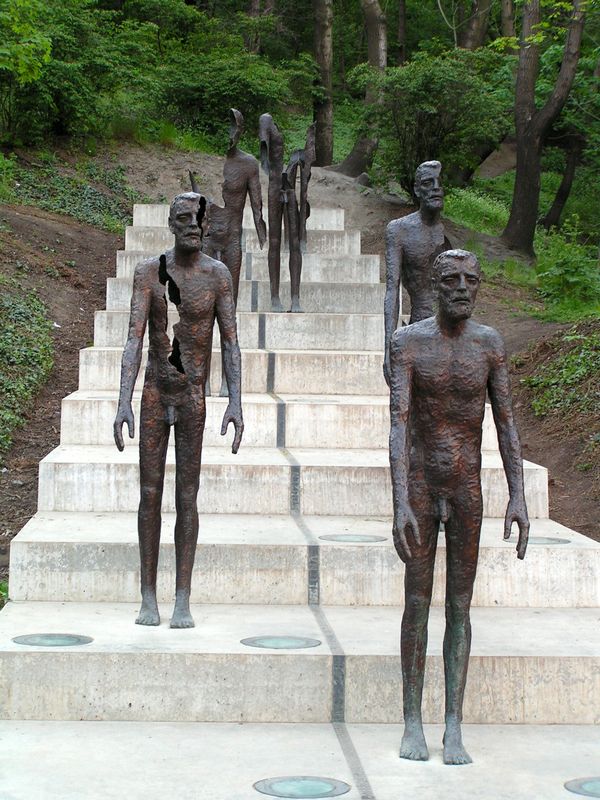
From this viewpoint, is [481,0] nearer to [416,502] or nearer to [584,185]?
[584,185]

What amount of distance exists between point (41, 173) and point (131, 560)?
13638mm

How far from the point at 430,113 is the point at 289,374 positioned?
8.14 m

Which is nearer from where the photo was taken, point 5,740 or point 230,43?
point 5,740

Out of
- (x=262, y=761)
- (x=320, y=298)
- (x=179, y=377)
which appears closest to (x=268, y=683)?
(x=262, y=761)

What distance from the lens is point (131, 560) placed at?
25.4 feet

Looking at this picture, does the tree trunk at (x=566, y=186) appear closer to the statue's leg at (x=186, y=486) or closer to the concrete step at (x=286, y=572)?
the concrete step at (x=286, y=572)

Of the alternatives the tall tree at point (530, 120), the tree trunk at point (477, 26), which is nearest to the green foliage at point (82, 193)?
the tall tree at point (530, 120)

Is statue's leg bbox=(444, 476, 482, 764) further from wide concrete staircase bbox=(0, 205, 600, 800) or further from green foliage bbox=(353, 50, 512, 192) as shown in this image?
green foliage bbox=(353, 50, 512, 192)

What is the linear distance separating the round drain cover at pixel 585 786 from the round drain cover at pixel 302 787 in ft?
3.04

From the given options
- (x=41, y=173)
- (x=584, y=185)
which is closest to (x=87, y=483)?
(x=41, y=173)

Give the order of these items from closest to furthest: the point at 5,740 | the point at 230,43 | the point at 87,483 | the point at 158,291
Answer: the point at 5,740 → the point at 158,291 → the point at 87,483 → the point at 230,43

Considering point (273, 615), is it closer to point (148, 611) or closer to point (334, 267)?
point (148, 611)

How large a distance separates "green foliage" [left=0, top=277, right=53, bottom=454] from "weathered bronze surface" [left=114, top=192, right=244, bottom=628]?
16.5ft

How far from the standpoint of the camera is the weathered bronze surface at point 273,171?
13.9 m
